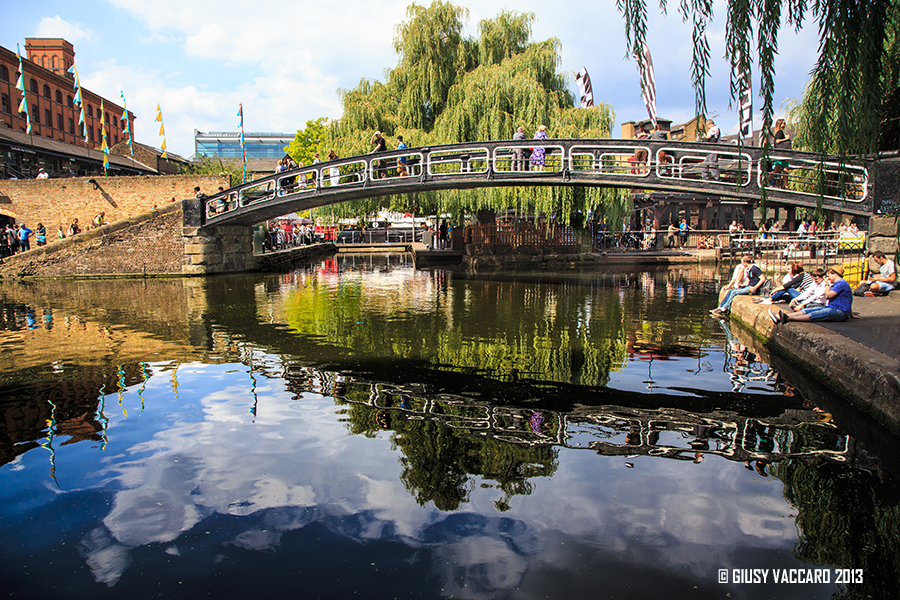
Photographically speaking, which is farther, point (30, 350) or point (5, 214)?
point (5, 214)

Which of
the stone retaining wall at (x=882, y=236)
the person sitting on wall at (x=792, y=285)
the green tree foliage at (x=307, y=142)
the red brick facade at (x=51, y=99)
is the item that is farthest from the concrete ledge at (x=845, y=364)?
the red brick facade at (x=51, y=99)

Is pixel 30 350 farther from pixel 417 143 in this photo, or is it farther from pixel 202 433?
pixel 417 143

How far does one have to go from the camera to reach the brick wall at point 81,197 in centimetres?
2508

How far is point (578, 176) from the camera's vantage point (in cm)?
1358

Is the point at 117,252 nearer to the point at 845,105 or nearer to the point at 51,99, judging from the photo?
the point at 845,105

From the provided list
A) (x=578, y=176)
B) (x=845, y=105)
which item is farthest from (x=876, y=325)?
(x=578, y=176)

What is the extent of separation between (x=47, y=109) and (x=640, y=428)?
177ft

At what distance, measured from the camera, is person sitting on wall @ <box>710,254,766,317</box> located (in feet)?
33.6

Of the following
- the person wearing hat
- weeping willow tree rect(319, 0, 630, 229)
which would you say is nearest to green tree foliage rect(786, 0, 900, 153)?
the person wearing hat

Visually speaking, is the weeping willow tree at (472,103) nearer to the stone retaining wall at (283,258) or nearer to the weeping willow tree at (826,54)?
the stone retaining wall at (283,258)

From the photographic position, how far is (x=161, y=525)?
10.6 feet

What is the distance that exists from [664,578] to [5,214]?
29.9 metres

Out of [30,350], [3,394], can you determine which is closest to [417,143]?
[30,350]

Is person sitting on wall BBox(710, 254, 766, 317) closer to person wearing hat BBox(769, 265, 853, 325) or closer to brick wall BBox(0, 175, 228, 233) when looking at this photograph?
person wearing hat BBox(769, 265, 853, 325)
